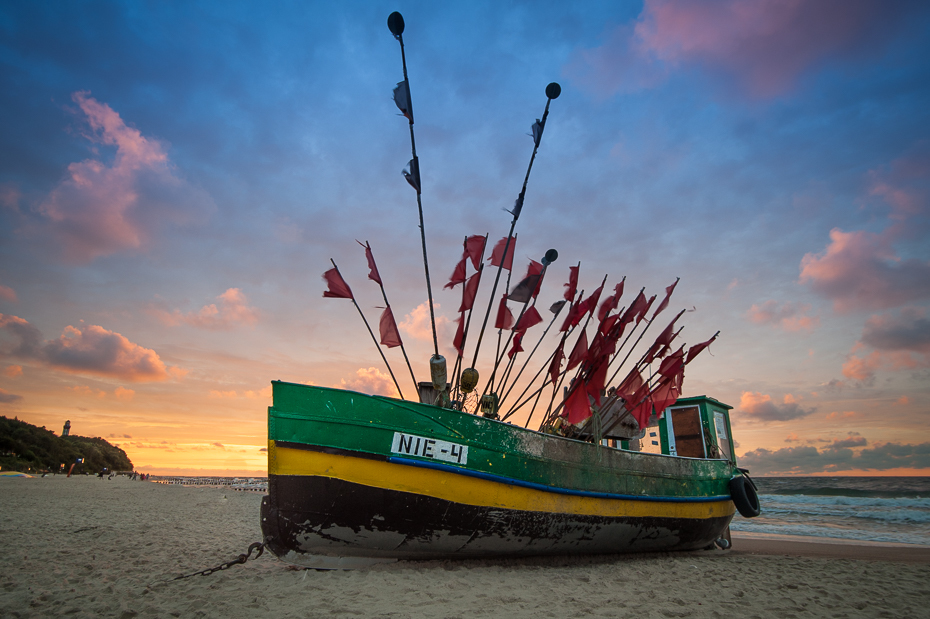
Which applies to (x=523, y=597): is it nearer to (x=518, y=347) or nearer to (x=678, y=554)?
(x=518, y=347)

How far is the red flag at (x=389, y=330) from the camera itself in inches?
298

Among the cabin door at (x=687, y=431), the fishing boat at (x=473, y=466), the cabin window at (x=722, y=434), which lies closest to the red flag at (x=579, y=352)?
the fishing boat at (x=473, y=466)

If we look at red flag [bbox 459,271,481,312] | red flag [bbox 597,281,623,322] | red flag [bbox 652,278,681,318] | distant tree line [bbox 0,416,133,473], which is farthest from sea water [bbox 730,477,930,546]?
distant tree line [bbox 0,416,133,473]

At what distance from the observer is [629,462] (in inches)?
323

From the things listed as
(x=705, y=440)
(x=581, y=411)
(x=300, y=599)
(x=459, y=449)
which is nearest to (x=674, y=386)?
(x=705, y=440)

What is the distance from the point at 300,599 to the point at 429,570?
1835mm

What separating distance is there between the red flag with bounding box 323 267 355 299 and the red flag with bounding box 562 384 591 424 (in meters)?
A: 4.47

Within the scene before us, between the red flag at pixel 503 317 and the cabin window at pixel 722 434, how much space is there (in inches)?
271

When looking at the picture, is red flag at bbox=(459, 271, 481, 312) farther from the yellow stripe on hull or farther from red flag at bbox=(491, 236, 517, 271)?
the yellow stripe on hull

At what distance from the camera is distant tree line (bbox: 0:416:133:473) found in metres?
42.7

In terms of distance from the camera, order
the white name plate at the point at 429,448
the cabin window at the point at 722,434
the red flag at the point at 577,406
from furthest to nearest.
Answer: the cabin window at the point at 722,434
the red flag at the point at 577,406
the white name plate at the point at 429,448

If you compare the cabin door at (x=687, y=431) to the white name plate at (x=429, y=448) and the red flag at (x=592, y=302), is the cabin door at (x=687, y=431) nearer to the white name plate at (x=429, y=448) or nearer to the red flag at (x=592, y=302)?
the red flag at (x=592, y=302)

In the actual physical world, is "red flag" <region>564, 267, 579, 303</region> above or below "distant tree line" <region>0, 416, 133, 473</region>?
above

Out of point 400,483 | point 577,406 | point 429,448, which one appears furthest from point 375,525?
point 577,406
